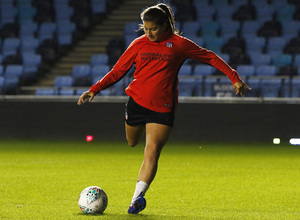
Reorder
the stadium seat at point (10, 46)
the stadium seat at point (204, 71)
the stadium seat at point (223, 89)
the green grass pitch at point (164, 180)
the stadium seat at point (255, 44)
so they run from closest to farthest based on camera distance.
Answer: the green grass pitch at point (164, 180) → the stadium seat at point (223, 89) → the stadium seat at point (204, 71) → the stadium seat at point (255, 44) → the stadium seat at point (10, 46)

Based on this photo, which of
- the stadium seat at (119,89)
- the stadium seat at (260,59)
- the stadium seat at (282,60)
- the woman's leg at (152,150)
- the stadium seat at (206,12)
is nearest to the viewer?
the woman's leg at (152,150)

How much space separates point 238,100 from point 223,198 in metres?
8.33

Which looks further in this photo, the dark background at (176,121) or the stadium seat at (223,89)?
the stadium seat at (223,89)

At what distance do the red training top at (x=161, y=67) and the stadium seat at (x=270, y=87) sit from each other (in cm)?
945

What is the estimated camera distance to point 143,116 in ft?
20.6

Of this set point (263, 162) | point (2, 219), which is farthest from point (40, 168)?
point (2, 219)

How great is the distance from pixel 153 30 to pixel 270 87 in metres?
9.97

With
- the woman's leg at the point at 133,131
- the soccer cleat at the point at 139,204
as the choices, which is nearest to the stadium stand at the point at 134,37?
the woman's leg at the point at 133,131

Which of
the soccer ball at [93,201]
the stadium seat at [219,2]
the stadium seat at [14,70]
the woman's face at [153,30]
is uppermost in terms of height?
the woman's face at [153,30]

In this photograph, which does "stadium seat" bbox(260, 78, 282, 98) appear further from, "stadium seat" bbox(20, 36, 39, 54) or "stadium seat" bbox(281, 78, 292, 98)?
"stadium seat" bbox(20, 36, 39, 54)

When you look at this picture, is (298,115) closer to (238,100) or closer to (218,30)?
(238,100)

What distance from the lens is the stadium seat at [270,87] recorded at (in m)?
15.5

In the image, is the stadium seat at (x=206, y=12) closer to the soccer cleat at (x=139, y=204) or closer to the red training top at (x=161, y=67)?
the red training top at (x=161, y=67)

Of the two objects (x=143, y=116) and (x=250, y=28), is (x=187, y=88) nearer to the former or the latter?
(x=250, y=28)
